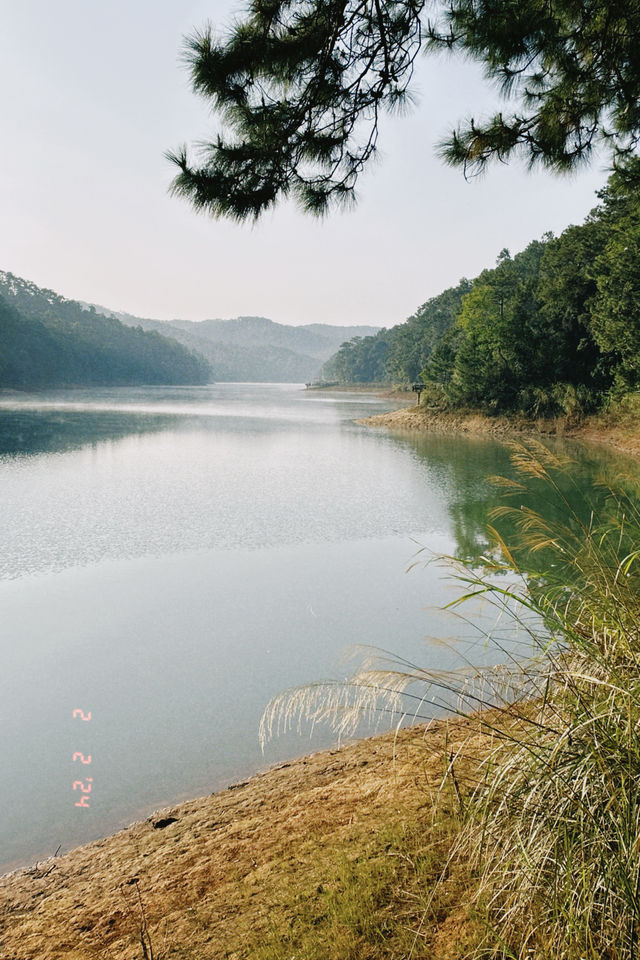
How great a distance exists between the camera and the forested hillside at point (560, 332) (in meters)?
20.8

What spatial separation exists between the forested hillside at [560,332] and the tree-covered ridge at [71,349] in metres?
42.9

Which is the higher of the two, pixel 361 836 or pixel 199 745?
pixel 361 836

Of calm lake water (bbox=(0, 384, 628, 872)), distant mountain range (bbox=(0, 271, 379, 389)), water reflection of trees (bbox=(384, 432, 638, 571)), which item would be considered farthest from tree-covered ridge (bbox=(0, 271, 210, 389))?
calm lake water (bbox=(0, 384, 628, 872))

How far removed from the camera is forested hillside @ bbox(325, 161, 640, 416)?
20.8 m

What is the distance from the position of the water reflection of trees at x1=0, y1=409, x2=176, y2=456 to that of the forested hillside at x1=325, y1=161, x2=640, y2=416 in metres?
15.8

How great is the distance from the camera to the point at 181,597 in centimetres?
694

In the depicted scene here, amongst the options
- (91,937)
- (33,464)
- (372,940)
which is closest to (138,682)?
(91,937)

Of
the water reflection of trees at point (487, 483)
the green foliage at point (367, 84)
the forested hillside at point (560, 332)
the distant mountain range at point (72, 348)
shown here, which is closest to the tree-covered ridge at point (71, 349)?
the distant mountain range at point (72, 348)

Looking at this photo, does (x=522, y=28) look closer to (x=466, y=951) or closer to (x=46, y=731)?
(x=466, y=951)

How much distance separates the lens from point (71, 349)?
6938 cm

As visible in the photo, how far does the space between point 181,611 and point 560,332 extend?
25.0 m

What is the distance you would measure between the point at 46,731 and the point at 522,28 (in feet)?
20.3
